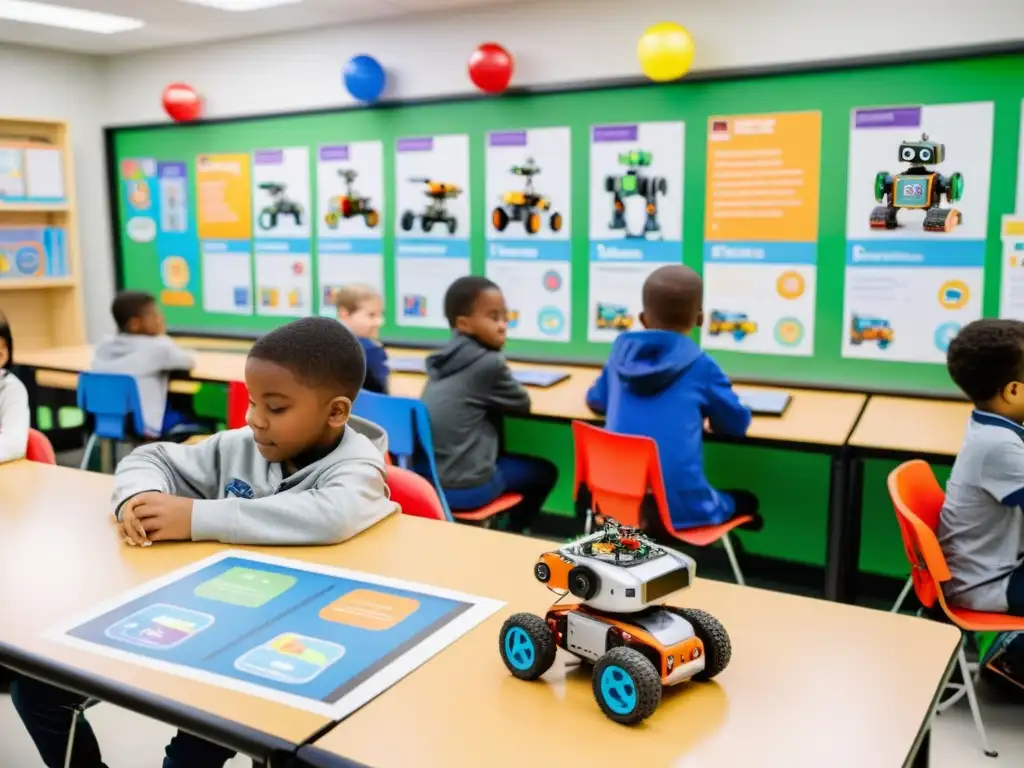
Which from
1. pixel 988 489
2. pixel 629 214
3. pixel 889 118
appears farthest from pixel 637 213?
pixel 988 489

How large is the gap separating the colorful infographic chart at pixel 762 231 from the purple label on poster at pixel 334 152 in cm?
197

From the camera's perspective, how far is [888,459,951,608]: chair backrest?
6.99 feet

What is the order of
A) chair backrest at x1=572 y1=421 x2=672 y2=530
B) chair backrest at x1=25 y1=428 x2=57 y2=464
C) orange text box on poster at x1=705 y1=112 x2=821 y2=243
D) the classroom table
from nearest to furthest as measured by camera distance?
the classroom table, chair backrest at x1=25 y1=428 x2=57 y2=464, chair backrest at x1=572 y1=421 x2=672 y2=530, orange text box on poster at x1=705 y1=112 x2=821 y2=243

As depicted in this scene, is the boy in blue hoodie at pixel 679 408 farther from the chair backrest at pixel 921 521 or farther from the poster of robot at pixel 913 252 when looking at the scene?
the poster of robot at pixel 913 252

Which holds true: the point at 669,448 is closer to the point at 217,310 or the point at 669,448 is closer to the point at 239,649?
the point at 239,649

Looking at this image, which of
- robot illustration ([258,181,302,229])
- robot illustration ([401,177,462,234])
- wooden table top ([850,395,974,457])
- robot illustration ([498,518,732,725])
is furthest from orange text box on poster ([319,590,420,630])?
robot illustration ([258,181,302,229])

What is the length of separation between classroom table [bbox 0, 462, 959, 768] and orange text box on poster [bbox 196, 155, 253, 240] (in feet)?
12.9

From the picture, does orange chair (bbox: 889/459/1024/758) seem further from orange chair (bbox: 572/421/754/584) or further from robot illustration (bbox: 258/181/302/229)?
robot illustration (bbox: 258/181/302/229)

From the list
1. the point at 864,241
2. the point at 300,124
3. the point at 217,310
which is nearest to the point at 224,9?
the point at 300,124

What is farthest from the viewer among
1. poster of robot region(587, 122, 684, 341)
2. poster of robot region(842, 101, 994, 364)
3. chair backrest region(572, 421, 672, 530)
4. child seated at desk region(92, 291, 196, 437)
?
child seated at desk region(92, 291, 196, 437)

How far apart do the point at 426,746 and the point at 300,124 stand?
442 cm

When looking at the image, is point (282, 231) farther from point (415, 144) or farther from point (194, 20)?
point (194, 20)

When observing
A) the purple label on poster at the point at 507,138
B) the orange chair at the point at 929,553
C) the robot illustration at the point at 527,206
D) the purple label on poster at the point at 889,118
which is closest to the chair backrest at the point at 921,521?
the orange chair at the point at 929,553

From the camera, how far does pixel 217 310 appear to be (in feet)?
17.6
